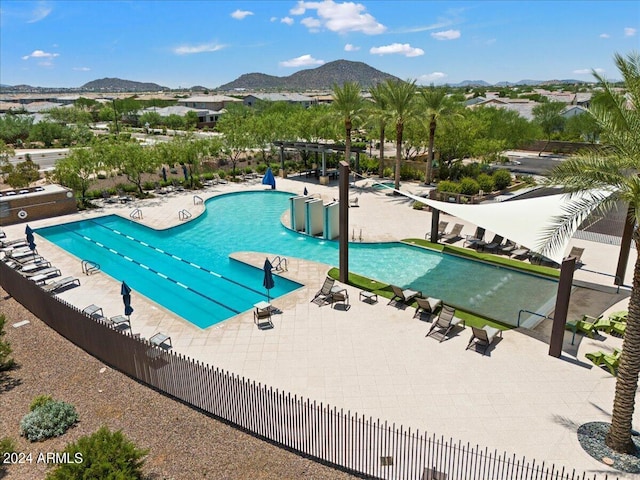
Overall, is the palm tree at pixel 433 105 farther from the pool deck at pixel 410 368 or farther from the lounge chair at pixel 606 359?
the lounge chair at pixel 606 359

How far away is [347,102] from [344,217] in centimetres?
1886

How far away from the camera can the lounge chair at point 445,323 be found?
13.3 meters

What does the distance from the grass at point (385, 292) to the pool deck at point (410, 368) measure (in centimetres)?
50

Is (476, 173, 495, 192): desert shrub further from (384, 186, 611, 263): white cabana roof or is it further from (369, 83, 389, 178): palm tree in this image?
(384, 186, 611, 263): white cabana roof

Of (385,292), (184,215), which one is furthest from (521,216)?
(184,215)

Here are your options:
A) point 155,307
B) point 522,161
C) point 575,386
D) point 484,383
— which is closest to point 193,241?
point 155,307

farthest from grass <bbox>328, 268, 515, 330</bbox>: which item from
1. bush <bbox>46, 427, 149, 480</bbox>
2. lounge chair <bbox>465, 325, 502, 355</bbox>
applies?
bush <bbox>46, 427, 149, 480</bbox>

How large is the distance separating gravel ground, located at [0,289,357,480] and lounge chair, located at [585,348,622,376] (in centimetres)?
769

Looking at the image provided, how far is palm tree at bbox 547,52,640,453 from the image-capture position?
799 cm

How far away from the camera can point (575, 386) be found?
11016 millimetres

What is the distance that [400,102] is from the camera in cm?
3111

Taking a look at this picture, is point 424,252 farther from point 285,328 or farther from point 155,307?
point 155,307

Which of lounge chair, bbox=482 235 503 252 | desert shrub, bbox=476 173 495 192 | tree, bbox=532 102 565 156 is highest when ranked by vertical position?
tree, bbox=532 102 565 156

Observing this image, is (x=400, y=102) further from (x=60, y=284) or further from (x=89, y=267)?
(x=60, y=284)
